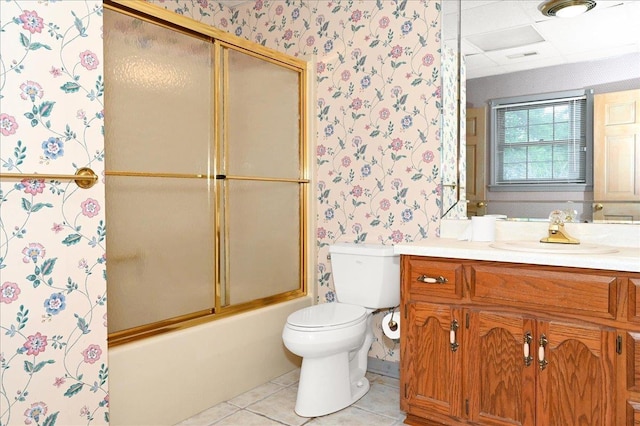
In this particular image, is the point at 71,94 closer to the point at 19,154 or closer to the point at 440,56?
the point at 19,154

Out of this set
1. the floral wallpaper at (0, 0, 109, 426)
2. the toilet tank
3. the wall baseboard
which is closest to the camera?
the floral wallpaper at (0, 0, 109, 426)

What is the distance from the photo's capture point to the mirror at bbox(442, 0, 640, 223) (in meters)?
2.06

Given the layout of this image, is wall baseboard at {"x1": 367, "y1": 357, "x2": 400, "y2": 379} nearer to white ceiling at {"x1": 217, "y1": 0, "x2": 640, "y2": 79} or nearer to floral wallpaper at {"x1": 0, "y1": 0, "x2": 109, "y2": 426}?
floral wallpaper at {"x1": 0, "y1": 0, "x2": 109, "y2": 426}

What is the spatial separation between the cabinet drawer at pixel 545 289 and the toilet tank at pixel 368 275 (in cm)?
60

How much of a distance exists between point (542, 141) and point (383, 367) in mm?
1509

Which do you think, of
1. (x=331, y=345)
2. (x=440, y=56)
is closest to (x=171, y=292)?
(x=331, y=345)

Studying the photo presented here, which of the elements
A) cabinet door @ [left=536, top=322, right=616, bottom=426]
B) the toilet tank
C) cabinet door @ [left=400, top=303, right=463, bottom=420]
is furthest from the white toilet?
cabinet door @ [left=536, top=322, right=616, bottom=426]

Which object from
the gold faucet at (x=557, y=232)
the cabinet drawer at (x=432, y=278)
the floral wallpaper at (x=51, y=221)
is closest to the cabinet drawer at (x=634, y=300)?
the gold faucet at (x=557, y=232)

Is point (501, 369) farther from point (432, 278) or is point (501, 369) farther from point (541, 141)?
point (541, 141)

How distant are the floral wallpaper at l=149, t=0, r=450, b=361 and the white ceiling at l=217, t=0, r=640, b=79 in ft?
0.55

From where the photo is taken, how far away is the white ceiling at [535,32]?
2.06 m

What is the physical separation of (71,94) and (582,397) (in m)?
2.13

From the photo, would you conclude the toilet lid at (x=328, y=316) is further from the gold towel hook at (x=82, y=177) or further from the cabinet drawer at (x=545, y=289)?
the gold towel hook at (x=82, y=177)

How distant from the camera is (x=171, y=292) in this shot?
218 centimetres
